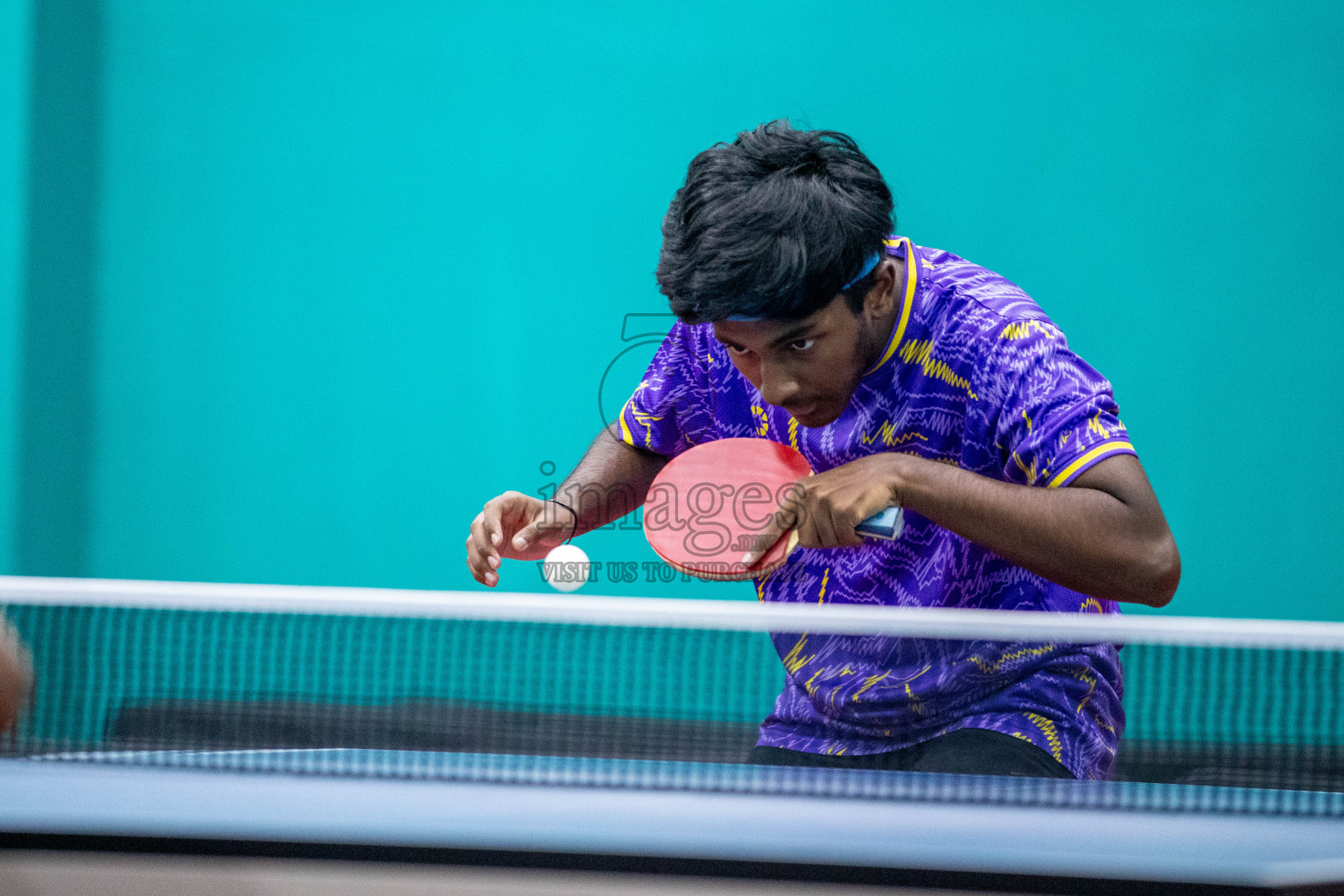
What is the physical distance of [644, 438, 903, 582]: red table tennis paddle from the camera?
1459mm

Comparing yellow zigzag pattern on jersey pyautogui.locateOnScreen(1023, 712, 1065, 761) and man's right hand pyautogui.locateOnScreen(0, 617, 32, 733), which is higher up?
man's right hand pyautogui.locateOnScreen(0, 617, 32, 733)

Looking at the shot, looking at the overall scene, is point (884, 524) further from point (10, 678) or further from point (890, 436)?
point (10, 678)

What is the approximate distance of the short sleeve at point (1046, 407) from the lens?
1.29 meters

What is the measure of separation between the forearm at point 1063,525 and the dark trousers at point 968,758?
0.22 meters

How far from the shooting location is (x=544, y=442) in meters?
3.65

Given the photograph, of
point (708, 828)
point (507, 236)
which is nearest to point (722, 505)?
point (708, 828)

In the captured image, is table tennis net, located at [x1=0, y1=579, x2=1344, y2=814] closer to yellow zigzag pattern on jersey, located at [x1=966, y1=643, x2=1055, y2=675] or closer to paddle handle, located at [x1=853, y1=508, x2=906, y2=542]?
yellow zigzag pattern on jersey, located at [x1=966, y1=643, x2=1055, y2=675]

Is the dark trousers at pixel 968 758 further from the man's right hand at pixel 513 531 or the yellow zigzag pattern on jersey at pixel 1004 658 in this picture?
the man's right hand at pixel 513 531

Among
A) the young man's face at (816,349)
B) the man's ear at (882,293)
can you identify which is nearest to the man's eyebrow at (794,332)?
the young man's face at (816,349)

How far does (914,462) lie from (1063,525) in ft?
0.63

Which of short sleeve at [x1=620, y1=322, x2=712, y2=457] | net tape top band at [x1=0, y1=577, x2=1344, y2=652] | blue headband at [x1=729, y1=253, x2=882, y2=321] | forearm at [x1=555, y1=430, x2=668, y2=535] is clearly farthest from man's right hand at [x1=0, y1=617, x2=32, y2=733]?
short sleeve at [x1=620, y1=322, x2=712, y2=457]

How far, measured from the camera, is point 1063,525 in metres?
1.25

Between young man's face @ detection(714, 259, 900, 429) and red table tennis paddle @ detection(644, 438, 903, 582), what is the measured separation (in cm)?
12

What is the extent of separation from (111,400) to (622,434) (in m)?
2.69
